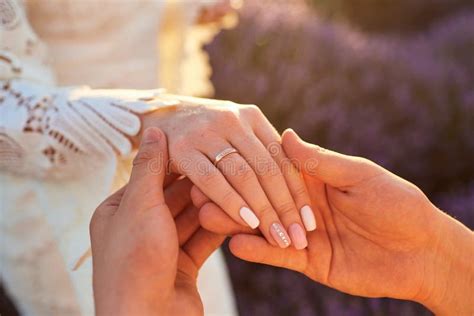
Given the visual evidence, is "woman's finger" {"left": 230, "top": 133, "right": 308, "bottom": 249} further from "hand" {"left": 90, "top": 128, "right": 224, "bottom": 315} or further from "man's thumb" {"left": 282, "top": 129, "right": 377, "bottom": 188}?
"hand" {"left": 90, "top": 128, "right": 224, "bottom": 315}

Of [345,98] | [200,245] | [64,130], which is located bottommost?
[345,98]

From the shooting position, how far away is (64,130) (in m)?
1.42

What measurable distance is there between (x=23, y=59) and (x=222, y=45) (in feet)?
6.67

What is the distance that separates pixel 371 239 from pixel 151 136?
0.54 metres

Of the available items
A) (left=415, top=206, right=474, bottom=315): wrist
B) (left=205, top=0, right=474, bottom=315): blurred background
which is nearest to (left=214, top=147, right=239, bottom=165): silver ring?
(left=415, top=206, right=474, bottom=315): wrist

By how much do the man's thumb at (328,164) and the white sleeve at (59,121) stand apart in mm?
306

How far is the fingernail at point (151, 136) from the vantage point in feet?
4.34

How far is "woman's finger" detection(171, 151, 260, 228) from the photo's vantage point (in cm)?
128

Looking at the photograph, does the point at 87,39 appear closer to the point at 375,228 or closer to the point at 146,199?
the point at 146,199

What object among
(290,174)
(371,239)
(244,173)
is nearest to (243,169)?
(244,173)

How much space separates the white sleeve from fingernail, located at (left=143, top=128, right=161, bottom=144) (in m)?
0.09

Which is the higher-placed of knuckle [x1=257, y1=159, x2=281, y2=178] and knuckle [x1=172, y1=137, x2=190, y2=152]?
knuckle [x1=172, y1=137, x2=190, y2=152]

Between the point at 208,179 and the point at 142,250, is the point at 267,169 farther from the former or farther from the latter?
the point at 142,250

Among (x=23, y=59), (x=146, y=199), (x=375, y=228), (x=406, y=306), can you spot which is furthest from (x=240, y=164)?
(x=406, y=306)
